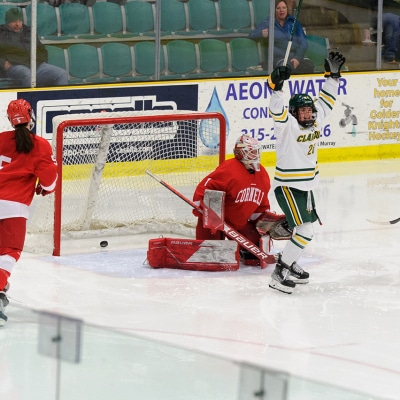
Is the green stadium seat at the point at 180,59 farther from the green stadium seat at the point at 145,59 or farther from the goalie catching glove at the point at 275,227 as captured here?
the goalie catching glove at the point at 275,227

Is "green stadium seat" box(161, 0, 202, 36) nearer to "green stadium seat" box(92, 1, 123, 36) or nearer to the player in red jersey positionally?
"green stadium seat" box(92, 1, 123, 36)

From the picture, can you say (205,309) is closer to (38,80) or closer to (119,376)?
(119,376)

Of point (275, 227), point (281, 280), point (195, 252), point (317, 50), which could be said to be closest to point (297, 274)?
point (281, 280)

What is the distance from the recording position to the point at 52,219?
6.80 meters

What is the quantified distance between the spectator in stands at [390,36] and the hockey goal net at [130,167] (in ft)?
12.9

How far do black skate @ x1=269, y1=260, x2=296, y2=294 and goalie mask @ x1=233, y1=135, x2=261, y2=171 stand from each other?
675mm

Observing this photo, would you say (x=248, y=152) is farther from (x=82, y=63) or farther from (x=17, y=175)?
(x=82, y=63)

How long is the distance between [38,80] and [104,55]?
2.44 ft

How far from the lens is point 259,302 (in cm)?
602

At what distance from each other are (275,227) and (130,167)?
122 cm

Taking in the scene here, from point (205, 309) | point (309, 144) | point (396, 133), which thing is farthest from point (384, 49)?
point (205, 309)

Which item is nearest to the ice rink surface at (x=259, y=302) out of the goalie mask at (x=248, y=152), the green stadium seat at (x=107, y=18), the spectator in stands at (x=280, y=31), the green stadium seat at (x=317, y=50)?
the goalie mask at (x=248, y=152)

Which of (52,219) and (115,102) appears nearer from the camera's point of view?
(52,219)

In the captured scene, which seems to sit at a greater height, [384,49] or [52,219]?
[384,49]
